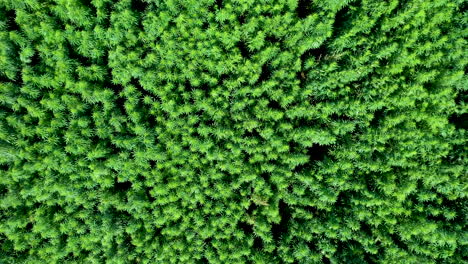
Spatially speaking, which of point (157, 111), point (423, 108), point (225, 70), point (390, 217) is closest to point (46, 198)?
point (157, 111)

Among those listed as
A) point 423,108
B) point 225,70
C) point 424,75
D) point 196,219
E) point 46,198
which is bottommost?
point 46,198

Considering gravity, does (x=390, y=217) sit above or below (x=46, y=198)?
above

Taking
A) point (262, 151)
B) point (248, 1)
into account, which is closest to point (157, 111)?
point (262, 151)

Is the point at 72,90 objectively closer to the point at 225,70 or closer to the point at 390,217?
the point at 225,70

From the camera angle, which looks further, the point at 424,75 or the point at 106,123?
the point at 106,123

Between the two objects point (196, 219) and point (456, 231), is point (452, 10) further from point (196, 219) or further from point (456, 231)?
point (196, 219)

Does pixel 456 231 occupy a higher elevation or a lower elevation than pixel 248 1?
lower
